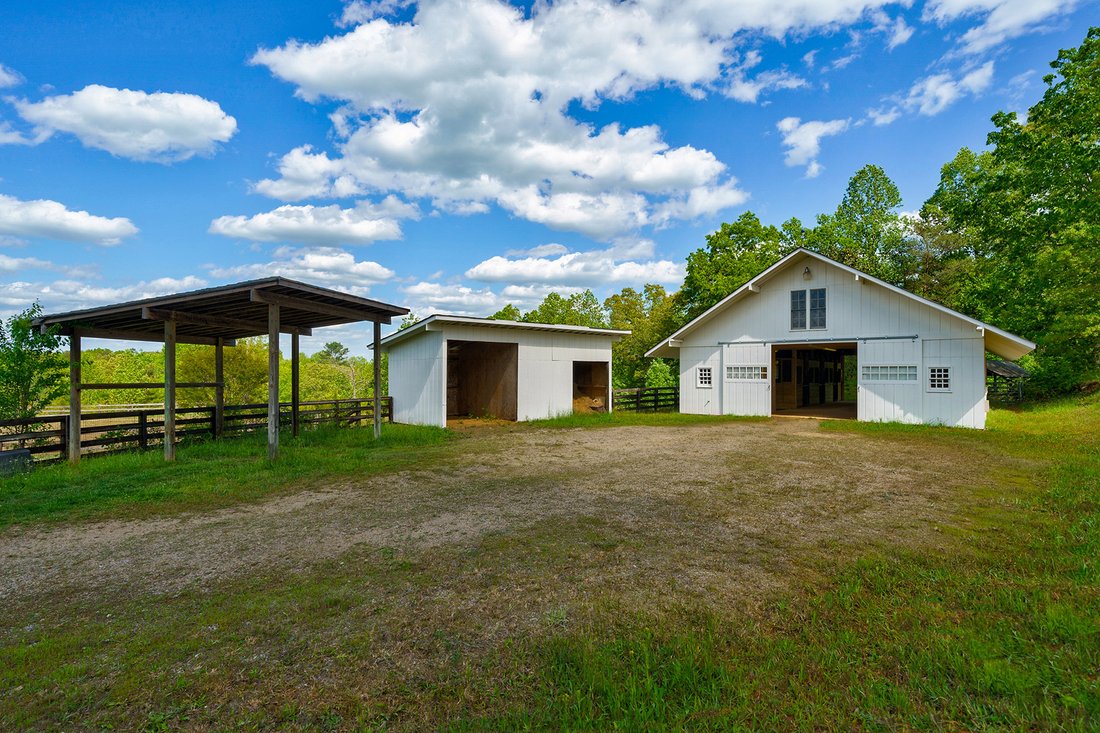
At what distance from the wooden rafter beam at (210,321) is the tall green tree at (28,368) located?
2268 mm

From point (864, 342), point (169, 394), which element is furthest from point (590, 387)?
point (169, 394)

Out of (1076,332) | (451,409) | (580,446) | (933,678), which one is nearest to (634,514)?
(933,678)

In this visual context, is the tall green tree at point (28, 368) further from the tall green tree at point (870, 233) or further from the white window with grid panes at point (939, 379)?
the tall green tree at point (870, 233)

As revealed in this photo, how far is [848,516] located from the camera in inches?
243

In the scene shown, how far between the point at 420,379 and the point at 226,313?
19.2 feet

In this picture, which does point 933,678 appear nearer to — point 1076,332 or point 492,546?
point 492,546

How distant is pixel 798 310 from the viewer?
18.5 m

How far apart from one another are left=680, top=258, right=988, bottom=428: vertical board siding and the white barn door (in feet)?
0.13

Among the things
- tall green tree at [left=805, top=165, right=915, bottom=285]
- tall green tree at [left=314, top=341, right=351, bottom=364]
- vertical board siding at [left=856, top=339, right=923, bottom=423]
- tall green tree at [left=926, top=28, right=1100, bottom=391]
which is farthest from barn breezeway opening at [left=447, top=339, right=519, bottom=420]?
tall green tree at [left=314, top=341, right=351, bottom=364]

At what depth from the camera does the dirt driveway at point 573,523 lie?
4547mm

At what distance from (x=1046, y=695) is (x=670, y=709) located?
2034mm

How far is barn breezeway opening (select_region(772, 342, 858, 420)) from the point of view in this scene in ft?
71.6

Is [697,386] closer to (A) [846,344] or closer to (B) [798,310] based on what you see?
(B) [798,310]

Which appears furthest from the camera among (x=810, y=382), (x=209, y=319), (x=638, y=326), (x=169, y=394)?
(x=638, y=326)
